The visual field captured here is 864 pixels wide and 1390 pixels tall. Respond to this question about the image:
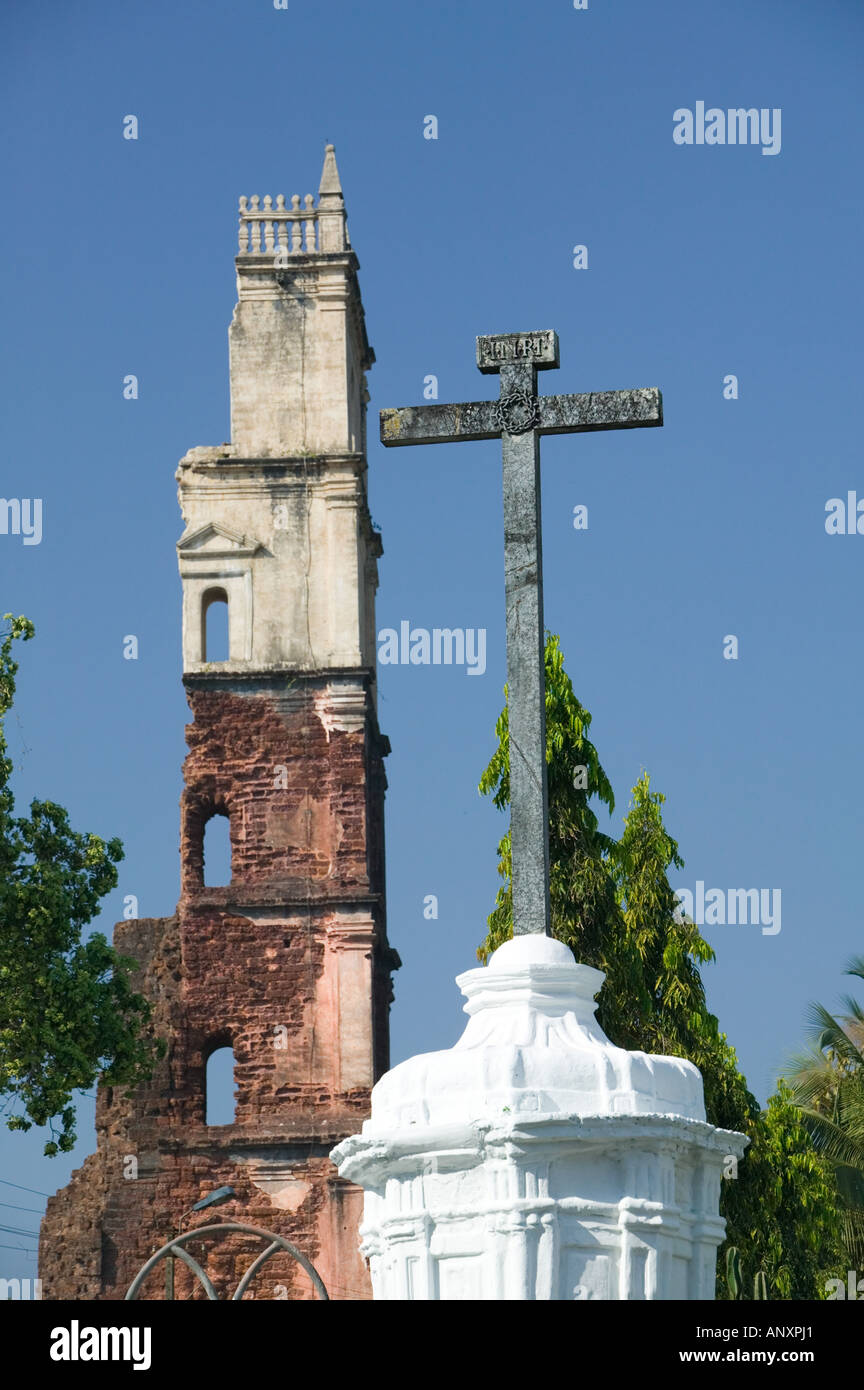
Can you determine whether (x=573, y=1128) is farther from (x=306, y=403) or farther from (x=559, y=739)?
(x=306, y=403)

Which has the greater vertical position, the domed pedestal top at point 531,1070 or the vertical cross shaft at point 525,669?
the vertical cross shaft at point 525,669

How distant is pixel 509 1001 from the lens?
740cm

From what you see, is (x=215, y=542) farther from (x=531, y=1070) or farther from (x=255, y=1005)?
(x=531, y=1070)

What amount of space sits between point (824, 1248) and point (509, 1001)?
15591 millimetres

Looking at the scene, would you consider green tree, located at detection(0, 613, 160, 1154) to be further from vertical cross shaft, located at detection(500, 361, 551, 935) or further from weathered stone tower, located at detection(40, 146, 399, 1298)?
vertical cross shaft, located at detection(500, 361, 551, 935)

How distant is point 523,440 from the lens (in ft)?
28.1

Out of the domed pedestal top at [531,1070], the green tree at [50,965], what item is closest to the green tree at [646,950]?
the green tree at [50,965]

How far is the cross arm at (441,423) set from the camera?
28.2ft

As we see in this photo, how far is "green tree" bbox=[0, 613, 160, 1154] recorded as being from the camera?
778 inches

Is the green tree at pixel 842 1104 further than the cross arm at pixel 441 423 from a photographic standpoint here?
Yes

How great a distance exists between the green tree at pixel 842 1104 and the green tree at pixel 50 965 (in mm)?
10217

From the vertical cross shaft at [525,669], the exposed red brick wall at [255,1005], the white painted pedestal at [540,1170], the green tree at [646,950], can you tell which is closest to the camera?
the white painted pedestal at [540,1170]

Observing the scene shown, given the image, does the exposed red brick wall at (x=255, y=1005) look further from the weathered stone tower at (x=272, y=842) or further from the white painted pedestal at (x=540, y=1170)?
the white painted pedestal at (x=540, y=1170)

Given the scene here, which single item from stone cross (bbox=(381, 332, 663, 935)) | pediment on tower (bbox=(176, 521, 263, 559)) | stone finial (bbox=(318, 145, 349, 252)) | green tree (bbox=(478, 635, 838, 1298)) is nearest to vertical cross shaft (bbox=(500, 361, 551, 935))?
stone cross (bbox=(381, 332, 663, 935))
